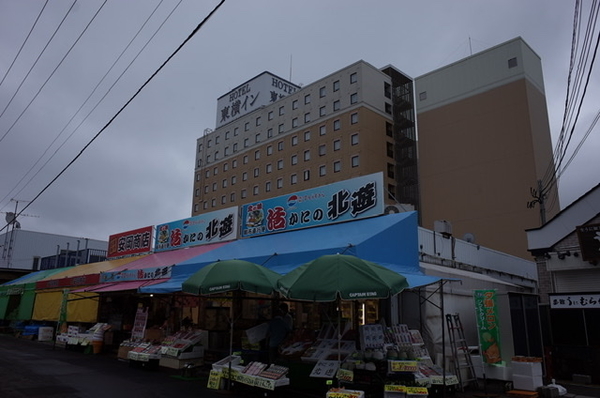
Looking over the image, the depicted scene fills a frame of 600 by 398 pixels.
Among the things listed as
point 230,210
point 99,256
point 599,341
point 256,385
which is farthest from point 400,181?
point 256,385

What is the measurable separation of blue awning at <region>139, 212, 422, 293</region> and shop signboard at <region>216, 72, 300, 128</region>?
5304 centimetres

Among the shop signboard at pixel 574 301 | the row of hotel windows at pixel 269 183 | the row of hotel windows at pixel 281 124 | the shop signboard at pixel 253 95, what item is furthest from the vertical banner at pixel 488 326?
the shop signboard at pixel 253 95

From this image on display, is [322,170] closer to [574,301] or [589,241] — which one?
[589,241]

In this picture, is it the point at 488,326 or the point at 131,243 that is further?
the point at 131,243

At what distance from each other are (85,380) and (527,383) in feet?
35.1

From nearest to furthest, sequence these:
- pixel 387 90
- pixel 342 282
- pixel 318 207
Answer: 1. pixel 342 282
2. pixel 318 207
3. pixel 387 90

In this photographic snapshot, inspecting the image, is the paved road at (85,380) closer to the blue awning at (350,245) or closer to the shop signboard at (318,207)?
the blue awning at (350,245)

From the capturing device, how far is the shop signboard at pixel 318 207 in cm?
1307

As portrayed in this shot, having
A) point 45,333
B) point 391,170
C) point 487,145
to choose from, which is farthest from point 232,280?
point 391,170

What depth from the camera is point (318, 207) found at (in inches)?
574

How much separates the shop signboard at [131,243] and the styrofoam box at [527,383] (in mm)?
18010

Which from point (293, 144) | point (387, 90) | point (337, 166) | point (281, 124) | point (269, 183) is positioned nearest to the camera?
point (337, 166)

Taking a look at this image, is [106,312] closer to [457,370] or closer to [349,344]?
[349,344]

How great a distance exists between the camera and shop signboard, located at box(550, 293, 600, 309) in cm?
1204
